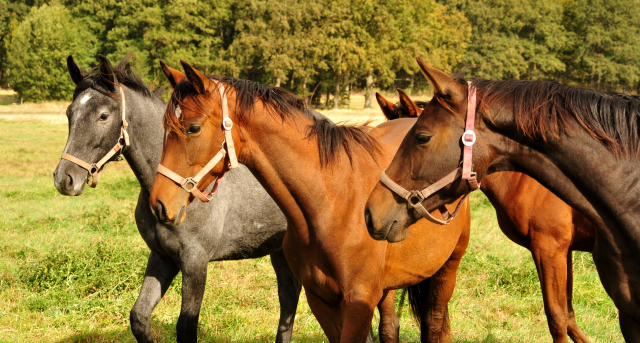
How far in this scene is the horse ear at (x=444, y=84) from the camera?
83.0 inches

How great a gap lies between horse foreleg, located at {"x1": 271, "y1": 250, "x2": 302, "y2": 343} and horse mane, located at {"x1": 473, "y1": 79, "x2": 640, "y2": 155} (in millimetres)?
2796

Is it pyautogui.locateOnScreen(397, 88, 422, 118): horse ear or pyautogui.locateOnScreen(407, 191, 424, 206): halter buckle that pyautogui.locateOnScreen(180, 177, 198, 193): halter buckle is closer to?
pyautogui.locateOnScreen(407, 191, 424, 206): halter buckle

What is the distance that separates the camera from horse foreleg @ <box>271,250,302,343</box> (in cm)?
427

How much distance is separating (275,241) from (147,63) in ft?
139

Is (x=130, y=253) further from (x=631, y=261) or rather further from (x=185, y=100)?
(x=631, y=261)

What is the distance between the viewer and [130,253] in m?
5.80

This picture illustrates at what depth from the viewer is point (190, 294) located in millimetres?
3613

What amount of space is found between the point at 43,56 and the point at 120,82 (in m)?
47.7

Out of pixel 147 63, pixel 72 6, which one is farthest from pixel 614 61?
pixel 72 6

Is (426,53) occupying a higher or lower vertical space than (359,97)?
higher

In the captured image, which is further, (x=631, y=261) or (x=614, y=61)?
(x=614, y=61)

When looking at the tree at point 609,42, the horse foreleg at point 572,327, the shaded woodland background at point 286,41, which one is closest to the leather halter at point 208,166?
the horse foreleg at point 572,327

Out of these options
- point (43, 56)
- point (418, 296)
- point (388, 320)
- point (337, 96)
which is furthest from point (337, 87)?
point (388, 320)

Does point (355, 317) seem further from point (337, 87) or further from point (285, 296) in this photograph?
point (337, 87)
